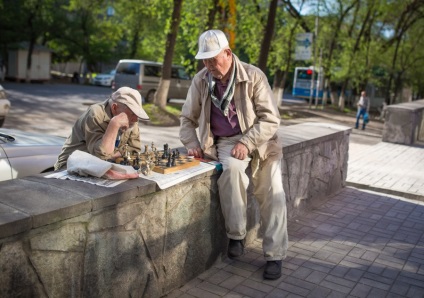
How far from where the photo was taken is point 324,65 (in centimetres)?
2988

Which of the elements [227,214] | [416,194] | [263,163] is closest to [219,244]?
[227,214]

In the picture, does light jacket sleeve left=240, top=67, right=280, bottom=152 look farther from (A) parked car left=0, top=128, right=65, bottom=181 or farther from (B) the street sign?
(B) the street sign

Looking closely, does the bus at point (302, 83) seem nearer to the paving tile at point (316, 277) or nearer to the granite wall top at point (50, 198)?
the paving tile at point (316, 277)

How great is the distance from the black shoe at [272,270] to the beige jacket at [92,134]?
4.92ft

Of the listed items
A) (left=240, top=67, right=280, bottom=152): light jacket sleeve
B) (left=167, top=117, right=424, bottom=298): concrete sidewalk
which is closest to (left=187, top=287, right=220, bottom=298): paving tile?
(left=167, top=117, right=424, bottom=298): concrete sidewalk

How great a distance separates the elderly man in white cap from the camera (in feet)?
13.0

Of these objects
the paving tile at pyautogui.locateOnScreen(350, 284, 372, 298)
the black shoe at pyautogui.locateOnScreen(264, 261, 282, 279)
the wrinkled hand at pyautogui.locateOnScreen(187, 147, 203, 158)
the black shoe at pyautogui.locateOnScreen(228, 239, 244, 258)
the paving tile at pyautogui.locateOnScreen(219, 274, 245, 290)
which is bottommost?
the paving tile at pyautogui.locateOnScreen(219, 274, 245, 290)

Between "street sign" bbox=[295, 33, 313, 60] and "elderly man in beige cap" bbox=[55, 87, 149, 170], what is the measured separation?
20.4 m

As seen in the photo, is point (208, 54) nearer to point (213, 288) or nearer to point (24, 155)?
point (213, 288)

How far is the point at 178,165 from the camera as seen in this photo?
12.4 ft

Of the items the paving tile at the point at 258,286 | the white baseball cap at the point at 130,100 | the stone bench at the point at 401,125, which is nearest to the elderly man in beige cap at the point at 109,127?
the white baseball cap at the point at 130,100

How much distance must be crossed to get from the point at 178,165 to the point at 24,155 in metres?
2.10

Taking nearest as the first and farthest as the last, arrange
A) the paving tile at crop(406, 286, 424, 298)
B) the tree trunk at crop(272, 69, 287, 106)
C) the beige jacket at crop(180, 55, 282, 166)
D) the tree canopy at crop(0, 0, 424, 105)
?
the paving tile at crop(406, 286, 424, 298)
the beige jacket at crop(180, 55, 282, 166)
the tree canopy at crop(0, 0, 424, 105)
the tree trunk at crop(272, 69, 287, 106)

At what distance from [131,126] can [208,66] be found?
0.80 metres
